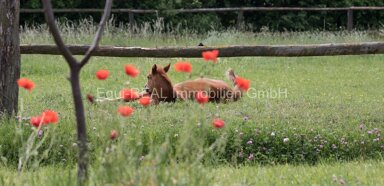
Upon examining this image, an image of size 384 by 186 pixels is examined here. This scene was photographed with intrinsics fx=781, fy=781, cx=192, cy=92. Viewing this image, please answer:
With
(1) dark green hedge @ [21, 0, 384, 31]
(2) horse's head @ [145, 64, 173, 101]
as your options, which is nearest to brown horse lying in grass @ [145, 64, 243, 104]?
(2) horse's head @ [145, 64, 173, 101]

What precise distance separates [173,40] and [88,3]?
869 centimetres

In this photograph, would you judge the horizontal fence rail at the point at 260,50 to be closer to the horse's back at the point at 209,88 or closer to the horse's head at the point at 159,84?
the horse's head at the point at 159,84

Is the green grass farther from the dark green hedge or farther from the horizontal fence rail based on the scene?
the dark green hedge

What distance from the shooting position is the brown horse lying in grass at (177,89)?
31.0 feet

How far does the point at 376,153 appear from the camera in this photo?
701cm

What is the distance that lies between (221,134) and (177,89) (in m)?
3.04

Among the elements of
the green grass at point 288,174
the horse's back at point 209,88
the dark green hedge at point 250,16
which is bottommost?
the green grass at point 288,174

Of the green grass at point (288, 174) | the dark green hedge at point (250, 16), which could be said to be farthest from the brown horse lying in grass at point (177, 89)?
the dark green hedge at point (250, 16)

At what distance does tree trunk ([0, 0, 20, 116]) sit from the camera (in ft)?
25.0

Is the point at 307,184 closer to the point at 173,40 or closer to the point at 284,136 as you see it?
the point at 284,136

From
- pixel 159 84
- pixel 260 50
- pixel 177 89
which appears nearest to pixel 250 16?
pixel 177 89

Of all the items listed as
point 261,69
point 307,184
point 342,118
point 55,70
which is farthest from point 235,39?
point 307,184

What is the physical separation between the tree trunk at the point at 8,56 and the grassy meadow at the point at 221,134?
0.29 meters

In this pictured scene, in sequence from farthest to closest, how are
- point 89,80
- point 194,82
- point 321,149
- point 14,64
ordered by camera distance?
point 89,80 < point 194,82 < point 14,64 < point 321,149
